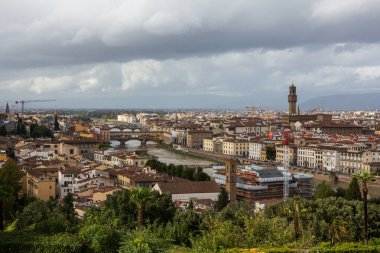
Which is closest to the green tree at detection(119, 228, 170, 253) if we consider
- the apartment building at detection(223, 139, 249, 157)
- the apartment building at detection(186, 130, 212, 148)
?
the apartment building at detection(223, 139, 249, 157)

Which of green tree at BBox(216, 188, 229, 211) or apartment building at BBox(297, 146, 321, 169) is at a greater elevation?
green tree at BBox(216, 188, 229, 211)

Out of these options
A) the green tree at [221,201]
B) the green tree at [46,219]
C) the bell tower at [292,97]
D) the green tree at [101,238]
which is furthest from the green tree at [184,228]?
the bell tower at [292,97]

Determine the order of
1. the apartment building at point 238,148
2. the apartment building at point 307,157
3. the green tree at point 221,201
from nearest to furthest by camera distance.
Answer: the green tree at point 221,201, the apartment building at point 307,157, the apartment building at point 238,148

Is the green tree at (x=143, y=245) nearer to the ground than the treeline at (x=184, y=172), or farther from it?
farther from it

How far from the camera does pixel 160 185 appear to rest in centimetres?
2131

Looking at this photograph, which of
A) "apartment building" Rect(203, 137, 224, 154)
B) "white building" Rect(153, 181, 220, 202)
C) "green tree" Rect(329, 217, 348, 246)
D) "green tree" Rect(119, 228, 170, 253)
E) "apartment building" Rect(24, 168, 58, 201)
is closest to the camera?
"green tree" Rect(119, 228, 170, 253)

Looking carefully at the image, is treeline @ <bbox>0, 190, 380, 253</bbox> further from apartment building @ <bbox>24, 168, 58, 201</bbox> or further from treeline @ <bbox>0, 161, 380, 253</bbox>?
apartment building @ <bbox>24, 168, 58, 201</bbox>

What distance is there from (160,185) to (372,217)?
8936 mm

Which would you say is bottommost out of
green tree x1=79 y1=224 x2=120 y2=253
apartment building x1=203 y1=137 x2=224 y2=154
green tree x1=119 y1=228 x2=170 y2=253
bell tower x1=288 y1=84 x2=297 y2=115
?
apartment building x1=203 y1=137 x2=224 y2=154

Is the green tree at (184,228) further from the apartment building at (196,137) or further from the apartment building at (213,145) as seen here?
the apartment building at (196,137)

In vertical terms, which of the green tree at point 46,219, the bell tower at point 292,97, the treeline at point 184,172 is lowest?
the treeline at point 184,172

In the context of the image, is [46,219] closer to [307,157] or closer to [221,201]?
[221,201]

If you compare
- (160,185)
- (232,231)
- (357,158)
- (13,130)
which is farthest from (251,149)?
(232,231)

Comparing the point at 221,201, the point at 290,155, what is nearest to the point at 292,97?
the point at 290,155
